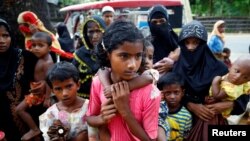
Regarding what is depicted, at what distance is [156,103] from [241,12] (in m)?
27.0

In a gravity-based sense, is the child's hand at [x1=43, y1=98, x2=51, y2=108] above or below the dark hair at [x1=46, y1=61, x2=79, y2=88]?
below

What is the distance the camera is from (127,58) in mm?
1925

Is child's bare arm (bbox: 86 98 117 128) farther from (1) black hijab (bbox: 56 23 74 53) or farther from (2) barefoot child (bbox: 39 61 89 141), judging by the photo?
(1) black hijab (bbox: 56 23 74 53)

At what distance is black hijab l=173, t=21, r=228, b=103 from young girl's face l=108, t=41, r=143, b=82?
3.30ft

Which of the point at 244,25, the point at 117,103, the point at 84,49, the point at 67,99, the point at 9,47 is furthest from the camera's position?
the point at 244,25

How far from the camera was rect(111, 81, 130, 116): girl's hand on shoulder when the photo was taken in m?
1.93

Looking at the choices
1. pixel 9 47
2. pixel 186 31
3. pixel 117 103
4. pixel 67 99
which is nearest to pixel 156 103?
pixel 117 103

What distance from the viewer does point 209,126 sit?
9.06 feet

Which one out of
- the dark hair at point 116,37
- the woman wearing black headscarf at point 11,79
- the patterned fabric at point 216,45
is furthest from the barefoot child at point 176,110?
the patterned fabric at point 216,45

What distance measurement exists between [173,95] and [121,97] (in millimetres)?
1054

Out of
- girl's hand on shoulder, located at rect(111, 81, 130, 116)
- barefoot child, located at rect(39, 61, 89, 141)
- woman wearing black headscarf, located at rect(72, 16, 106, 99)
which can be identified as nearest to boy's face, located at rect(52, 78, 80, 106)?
barefoot child, located at rect(39, 61, 89, 141)

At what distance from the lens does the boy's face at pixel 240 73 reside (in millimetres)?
2578

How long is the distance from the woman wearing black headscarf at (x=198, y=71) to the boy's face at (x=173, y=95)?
67mm

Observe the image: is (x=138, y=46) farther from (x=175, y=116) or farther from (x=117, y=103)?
(x=175, y=116)
